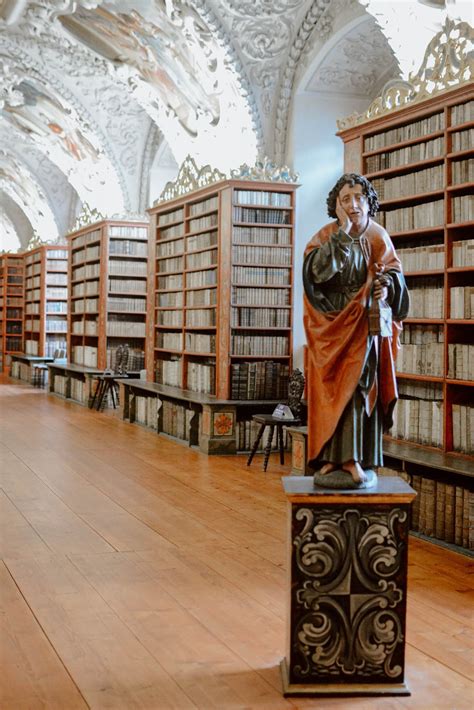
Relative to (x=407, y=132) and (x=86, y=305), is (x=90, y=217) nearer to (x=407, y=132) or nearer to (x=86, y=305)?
(x=86, y=305)

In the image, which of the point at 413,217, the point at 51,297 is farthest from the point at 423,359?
the point at 51,297

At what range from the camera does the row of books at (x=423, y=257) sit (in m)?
6.98

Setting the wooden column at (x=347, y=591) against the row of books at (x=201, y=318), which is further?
the row of books at (x=201, y=318)

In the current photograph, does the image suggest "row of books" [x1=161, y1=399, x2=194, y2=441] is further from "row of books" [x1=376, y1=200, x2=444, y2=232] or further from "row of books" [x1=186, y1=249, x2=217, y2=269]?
"row of books" [x1=376, y1=200, x2=444, y2=232]

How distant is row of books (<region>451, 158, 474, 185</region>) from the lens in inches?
262

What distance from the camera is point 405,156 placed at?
24.2 ft

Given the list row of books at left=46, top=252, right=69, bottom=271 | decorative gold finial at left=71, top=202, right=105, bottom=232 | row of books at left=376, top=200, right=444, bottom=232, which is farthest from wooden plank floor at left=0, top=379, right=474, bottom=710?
row of books at left=46, top=252, right=69, bottom=271

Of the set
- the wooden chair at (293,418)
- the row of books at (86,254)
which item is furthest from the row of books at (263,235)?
the row of books at (86,254)

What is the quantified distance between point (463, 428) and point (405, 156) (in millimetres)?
2357

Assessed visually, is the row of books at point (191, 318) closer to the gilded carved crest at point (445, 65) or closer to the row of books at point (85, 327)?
the row of books at point (85, 327)

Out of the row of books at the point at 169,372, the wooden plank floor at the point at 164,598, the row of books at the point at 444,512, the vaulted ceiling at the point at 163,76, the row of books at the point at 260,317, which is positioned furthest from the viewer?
the row of books at the point at 169,372

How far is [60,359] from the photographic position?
20469 millimetres

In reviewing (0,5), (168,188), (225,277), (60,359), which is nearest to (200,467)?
(225,277)

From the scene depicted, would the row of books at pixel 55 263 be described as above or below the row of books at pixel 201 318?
above
